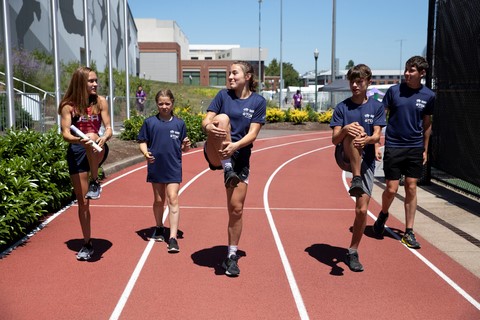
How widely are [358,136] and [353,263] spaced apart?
139cm

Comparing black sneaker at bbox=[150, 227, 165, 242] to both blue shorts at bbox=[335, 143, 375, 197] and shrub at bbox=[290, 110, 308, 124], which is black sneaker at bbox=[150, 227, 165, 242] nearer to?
blue shorts at bbox=[335, 143, 375, 197]

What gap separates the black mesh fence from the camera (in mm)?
8930

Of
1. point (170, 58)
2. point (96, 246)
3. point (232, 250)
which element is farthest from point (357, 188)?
point (170, 58)

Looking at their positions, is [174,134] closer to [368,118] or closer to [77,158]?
[77,158]

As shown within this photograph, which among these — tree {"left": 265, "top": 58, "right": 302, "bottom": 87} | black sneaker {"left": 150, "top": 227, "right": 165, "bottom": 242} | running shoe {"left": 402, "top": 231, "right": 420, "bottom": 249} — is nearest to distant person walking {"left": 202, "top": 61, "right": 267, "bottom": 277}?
black sneaker {"left": 150, "top": 227, "right": 165, "bottom": 242}

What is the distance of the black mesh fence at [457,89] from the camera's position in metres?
8.93

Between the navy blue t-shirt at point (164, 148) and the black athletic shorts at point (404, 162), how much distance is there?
2.61 m

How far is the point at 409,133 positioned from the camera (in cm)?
635

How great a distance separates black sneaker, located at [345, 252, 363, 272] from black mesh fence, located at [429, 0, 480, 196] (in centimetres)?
425

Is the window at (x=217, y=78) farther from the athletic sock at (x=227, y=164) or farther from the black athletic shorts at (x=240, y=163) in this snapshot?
the athletic sock at (x=227, y=164)

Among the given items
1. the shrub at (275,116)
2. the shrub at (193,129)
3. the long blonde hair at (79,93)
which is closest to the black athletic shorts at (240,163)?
the long blonde hair at (79,93)

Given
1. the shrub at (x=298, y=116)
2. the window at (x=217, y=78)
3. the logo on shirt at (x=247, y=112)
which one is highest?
the window at (x=217, y=78)

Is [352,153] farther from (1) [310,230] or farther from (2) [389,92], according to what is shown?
(1) [310,230]

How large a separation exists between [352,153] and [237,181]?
119 cm
